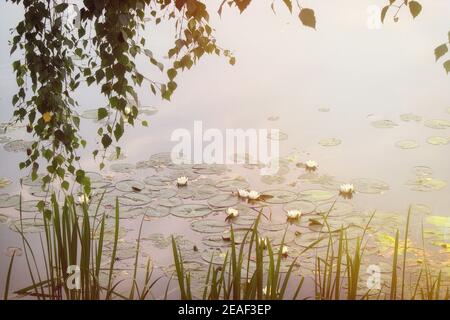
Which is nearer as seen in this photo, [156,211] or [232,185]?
[156,211]

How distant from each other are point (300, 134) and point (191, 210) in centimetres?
108

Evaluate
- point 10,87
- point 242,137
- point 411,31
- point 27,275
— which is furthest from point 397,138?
point 10,87

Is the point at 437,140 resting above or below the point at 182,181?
above

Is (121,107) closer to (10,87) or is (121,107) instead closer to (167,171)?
(167,171)

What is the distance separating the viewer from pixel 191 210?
2814 mm

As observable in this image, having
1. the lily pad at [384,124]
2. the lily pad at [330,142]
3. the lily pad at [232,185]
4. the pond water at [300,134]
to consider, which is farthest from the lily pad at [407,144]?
the lily pad at [232,185]

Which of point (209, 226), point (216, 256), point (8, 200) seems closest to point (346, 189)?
point (209, 226)

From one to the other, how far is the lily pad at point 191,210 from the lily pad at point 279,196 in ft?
0.98

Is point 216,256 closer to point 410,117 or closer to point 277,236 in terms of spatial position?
point 277,236

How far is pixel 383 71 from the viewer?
4.46 meters

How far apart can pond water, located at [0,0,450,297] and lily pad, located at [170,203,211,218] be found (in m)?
0.01

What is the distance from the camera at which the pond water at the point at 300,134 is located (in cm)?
266

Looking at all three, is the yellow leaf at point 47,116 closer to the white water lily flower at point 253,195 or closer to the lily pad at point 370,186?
the white water lily flower at point 253,195

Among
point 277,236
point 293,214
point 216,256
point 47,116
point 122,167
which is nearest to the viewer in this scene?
point 47,116
